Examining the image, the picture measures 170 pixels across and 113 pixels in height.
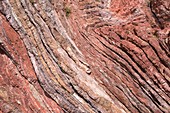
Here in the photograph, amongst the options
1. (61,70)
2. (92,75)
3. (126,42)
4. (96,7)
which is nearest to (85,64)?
(92,75)

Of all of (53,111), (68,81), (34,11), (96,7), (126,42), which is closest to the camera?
(53,111)

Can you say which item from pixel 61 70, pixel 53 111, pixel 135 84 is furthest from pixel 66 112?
pixel 135 84

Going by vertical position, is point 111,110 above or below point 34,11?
below

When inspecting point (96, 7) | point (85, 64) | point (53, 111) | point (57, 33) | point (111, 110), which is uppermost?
point (96, 7)

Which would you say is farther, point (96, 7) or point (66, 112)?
point (96, 7)

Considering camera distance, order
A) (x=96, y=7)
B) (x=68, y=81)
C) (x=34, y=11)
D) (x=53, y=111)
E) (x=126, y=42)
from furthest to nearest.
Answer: (x=96, y=7) < (x=126, y=42) < (x=34, y=11) < (x=68, y=81) < (x=53, y=111)

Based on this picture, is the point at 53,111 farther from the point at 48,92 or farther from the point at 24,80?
the point at 24,80
